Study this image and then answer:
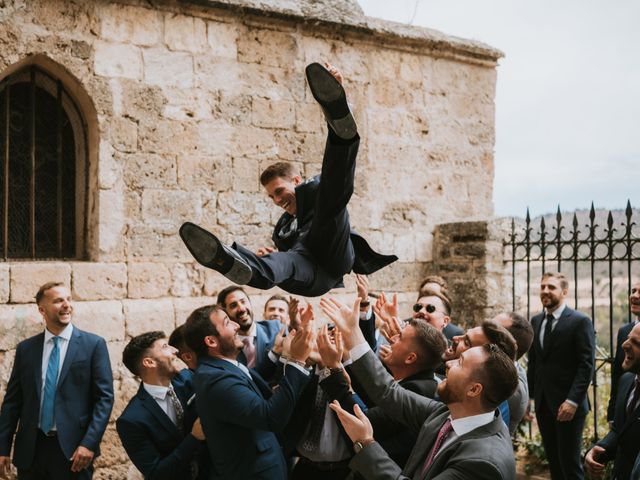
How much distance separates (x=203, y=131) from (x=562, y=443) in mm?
4157

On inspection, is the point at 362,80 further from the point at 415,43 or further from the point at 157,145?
the point at 157,145

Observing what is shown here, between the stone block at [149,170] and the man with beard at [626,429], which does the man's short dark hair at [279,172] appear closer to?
the man with beard at [626,429]

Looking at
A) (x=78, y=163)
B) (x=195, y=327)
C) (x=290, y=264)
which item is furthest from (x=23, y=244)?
(x=290, y=264)

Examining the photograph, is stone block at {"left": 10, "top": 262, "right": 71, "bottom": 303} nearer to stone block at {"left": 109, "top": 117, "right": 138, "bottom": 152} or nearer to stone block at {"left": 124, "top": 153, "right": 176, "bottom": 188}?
stone block at {"left": 124, "top": 153, "right": 176, "bottom": 188}

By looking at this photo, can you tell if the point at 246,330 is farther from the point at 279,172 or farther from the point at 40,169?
the point at 40,169

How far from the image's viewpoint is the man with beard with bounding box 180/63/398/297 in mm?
3197

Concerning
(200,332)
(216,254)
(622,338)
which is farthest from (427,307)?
(216,254)

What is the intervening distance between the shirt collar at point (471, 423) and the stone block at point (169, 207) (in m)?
4.15

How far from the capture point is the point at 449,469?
2656 mm

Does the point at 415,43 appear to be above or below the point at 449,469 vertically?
above

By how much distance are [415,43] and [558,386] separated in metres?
3.95

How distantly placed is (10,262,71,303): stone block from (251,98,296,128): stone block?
2.29 meters

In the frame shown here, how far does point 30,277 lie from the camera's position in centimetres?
579

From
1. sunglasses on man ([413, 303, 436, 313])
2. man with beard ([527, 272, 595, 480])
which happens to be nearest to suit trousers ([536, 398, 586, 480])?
man with beard ([527, 272, 595, 480])
